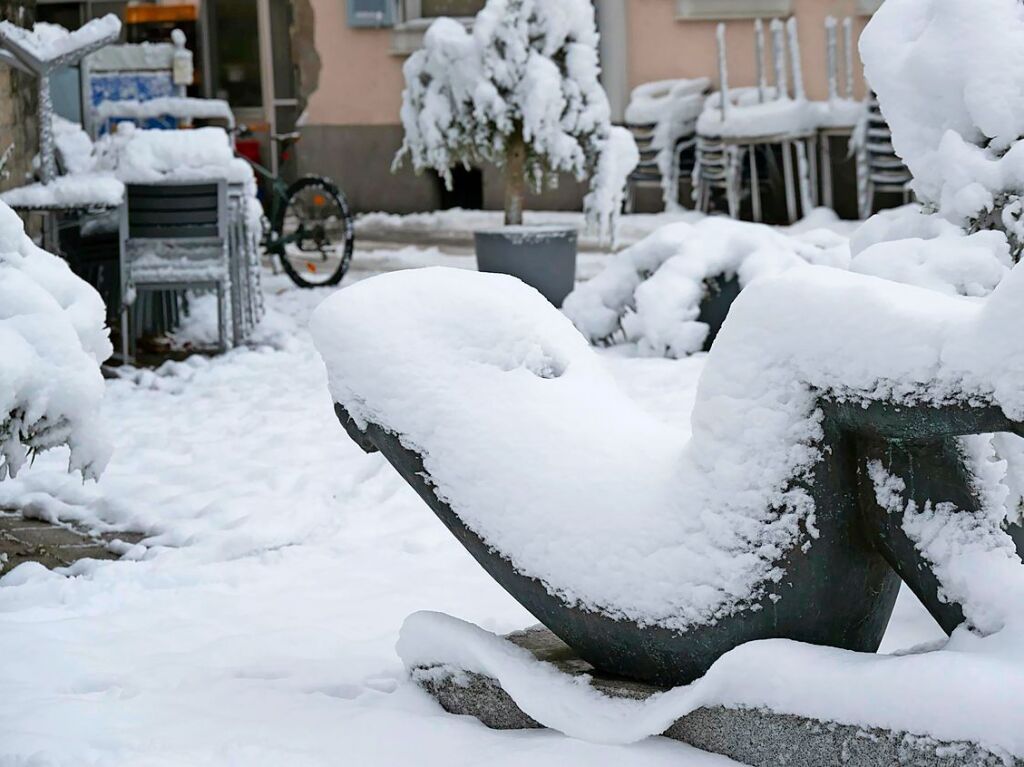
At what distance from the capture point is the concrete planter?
7.51m

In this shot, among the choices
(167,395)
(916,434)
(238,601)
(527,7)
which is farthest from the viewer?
(527,7)

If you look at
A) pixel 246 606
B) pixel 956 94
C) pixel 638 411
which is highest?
pixel 956 94

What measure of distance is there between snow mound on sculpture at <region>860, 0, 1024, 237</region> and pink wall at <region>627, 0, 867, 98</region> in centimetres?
871

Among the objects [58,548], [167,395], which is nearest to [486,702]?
[58,548]

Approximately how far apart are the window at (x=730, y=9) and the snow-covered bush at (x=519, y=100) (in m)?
4.19

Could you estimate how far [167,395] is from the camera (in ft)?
19.1

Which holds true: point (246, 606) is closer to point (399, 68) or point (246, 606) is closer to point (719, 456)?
point (719, 456)

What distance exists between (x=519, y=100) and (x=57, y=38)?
2341 millimetres

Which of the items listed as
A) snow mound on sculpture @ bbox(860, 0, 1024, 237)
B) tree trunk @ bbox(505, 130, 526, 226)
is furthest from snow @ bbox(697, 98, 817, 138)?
snow mound on sculpture @ bbox(860, 0, 1024, 237)

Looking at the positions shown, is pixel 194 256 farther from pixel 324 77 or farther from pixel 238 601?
pixel 324 77

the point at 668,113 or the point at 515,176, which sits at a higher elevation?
the point at 668,113

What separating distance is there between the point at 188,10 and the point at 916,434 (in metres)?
15.0

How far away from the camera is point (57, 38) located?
21.4ft

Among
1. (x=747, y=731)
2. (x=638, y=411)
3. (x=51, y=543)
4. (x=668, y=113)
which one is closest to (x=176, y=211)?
(x=51, y=543)
